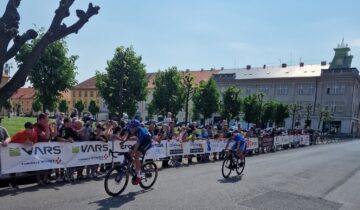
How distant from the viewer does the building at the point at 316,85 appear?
76812 millimetres

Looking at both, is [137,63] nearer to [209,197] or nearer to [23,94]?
[209,197]

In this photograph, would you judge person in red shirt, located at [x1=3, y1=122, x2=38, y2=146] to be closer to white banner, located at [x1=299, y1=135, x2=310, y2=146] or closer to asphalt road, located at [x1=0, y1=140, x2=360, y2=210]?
asphalt road, located at [x1=0, y1=140, x2=360, y2=210]

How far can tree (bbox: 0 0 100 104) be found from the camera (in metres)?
6.47

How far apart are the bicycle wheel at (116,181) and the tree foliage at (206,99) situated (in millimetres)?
44281

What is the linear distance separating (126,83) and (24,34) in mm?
33727

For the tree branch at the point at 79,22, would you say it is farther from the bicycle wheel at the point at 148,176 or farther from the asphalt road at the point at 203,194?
the bicycle wheel at the point at 148,176

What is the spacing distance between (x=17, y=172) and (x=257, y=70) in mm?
86123

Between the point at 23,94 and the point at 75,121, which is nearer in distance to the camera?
the point at 75,121

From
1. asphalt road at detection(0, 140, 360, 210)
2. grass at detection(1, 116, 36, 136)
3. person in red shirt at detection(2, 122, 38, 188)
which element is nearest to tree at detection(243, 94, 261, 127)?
grass at detection(1, 116, 36, 136)

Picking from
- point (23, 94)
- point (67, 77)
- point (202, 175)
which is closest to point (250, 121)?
point (67, 77)

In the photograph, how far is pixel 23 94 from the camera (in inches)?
5364

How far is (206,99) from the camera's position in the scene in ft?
176

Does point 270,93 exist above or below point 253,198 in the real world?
above

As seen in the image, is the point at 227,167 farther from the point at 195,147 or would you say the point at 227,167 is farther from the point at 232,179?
the point at 195,147
